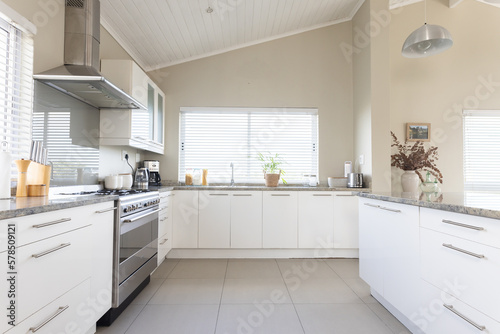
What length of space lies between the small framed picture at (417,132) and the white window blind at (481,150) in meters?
0.61

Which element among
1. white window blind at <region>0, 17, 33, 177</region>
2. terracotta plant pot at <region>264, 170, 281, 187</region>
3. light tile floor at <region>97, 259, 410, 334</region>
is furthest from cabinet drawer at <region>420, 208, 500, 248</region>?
white window blind at <region>0, 17, 33, 177</region>

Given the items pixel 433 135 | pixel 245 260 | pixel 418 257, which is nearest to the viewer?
pixel 418 257

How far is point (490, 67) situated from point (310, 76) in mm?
2652

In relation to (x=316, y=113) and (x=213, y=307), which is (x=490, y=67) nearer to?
(x=316, y=113)

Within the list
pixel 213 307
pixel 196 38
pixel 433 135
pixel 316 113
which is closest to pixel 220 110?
pixel 196 38

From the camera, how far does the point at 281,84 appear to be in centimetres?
400

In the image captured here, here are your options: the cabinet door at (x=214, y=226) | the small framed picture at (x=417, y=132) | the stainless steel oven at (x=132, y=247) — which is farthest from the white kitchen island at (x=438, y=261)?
the small framed picture at (x=417, y=132)

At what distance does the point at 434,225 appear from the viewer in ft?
4.83

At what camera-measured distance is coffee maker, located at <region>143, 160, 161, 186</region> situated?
11.9ft

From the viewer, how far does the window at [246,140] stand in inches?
157

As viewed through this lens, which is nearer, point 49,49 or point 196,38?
point 49,49

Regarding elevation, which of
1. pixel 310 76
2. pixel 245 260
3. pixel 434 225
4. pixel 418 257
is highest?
pixel 310 76

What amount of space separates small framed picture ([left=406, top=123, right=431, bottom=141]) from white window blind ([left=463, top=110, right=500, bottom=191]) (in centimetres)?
61

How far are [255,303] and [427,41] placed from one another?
8.90ft
